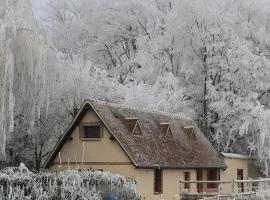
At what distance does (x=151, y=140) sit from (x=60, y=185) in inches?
382

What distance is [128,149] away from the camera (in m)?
26.5

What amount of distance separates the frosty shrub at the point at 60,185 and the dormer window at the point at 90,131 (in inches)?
210

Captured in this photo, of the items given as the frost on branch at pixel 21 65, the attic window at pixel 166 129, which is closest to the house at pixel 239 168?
the attic window at pixel 166 129

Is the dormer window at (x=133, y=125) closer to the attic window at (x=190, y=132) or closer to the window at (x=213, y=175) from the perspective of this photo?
the attic window at (x=190, y=132)

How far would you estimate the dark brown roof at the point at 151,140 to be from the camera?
26953 mm

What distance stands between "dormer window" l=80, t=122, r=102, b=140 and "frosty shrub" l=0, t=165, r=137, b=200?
5.33 metres

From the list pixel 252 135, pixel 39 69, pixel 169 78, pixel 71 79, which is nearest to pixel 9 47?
pixel 39 69

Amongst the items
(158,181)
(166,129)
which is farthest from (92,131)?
(166,129)

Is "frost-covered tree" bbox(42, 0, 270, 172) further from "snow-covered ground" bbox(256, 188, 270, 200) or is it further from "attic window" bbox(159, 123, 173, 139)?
"snow-covered ground" bbox(256, 188, 270, 200)

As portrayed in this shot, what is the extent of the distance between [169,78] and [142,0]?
12.3 metres

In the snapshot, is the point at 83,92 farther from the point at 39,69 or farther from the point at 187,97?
the point at 187,97

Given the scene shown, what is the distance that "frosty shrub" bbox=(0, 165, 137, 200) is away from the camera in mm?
18797

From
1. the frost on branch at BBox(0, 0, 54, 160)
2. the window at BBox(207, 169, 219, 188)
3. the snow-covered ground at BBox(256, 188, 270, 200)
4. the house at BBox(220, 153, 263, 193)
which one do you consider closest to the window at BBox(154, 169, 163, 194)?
the snow-covered ground at BBox(256, 188, 270, 200)

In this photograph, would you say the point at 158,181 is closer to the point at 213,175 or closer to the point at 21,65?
the point at 213,175
